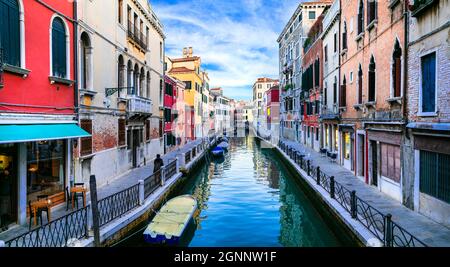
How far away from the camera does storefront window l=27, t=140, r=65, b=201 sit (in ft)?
32.7

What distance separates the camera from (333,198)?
12562 millimetres

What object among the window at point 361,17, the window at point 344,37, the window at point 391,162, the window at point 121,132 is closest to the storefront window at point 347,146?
the window at point 344,37

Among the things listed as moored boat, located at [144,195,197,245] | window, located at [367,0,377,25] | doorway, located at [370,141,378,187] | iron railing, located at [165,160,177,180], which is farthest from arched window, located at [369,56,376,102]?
iron railing, located at [165,160,177,180]

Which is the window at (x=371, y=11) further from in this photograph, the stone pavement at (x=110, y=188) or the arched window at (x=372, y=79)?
the stone pavement at (x=110, y=188)

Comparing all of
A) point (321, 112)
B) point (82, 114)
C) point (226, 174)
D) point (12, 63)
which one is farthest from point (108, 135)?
point (321, 112)

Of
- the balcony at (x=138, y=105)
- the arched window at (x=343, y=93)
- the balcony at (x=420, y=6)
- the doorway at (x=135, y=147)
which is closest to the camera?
the balcony at (x=420, y=6)

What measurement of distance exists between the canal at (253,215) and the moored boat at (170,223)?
432mm

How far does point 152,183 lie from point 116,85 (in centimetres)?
550

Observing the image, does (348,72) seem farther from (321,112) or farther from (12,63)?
(12,63)

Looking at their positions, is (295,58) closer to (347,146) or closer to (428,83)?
(347,146)

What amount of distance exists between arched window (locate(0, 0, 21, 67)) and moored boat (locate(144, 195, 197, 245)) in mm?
5659

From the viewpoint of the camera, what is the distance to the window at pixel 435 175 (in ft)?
29.0

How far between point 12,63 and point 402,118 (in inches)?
440

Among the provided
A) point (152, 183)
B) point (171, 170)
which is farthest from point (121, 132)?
point (152, 183)
